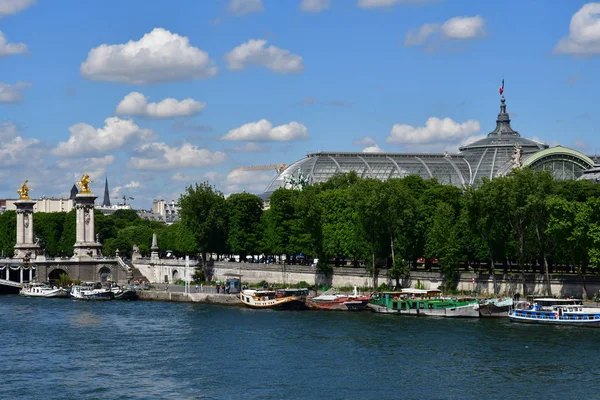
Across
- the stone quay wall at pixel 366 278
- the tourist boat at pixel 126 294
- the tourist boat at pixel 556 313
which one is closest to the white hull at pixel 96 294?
the tourist boat at pixel 126 294

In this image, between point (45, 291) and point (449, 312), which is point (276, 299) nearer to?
point (449, 312)

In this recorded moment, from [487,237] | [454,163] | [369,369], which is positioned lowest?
[369,369]

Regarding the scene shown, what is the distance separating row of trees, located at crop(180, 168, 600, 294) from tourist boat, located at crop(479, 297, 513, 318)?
214 inches

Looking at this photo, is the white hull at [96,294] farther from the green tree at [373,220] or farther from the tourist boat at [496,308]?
the tourist boat at [496,308]

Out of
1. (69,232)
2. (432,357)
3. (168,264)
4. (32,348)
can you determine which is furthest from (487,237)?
(69,232)

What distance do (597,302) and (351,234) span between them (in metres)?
34.4

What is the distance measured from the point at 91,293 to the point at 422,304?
Result: 4502cm

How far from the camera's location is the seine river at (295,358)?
61.5m

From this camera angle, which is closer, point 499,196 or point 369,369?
point 369,369

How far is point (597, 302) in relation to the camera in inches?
3563

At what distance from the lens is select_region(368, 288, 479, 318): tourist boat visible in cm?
9331

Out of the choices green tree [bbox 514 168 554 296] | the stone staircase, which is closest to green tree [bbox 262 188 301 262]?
Answer: the stone staircase

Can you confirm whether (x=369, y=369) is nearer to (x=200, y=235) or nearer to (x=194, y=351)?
(x=194, y=351)

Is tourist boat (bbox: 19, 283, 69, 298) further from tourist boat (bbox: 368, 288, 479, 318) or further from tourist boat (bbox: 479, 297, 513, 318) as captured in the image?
tourist boat (bbox: 479, 297, 513, 318)
